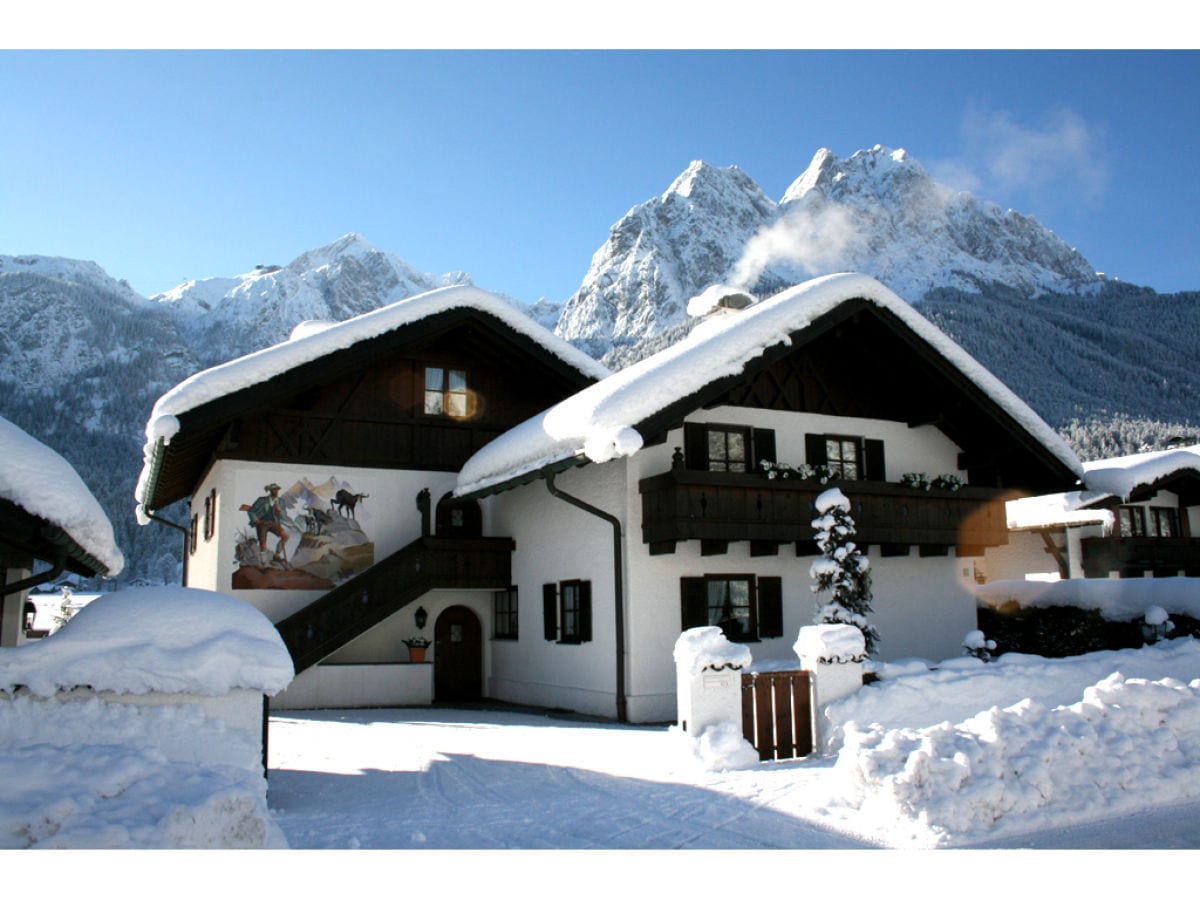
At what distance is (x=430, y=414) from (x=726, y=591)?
23.9 feet

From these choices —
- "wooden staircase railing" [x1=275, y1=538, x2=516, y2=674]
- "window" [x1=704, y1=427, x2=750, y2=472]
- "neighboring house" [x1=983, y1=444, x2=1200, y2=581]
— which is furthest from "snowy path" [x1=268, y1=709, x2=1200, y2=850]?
"neighboring house" [x1=983, y1=444, x2=1200, y2=581]

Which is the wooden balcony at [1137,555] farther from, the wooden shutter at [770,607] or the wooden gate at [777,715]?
the wooden gate at [777,715]

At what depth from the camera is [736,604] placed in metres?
16.7

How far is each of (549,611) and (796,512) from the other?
4.69 meters

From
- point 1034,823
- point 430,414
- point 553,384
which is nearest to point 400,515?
point 430,414

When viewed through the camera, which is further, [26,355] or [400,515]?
[26,355]

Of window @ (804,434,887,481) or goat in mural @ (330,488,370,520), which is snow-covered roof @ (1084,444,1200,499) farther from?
goat in mural @ (330,488,370,520)

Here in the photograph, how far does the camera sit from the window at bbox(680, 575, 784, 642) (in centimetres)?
1609

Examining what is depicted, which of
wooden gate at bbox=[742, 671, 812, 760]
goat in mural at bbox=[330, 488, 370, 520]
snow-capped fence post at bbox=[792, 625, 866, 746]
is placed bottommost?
wooden gate at bbox=[742, 671, 812, 760]

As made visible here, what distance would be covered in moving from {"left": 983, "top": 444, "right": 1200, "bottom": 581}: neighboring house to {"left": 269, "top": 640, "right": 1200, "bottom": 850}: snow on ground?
→ 689 inches

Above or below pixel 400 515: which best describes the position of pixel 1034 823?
below

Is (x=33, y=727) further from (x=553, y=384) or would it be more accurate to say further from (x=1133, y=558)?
(x=1133, y=558)

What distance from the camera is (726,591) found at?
16641 millimetres

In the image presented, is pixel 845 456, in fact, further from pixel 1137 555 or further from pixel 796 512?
pixel 1137 555
